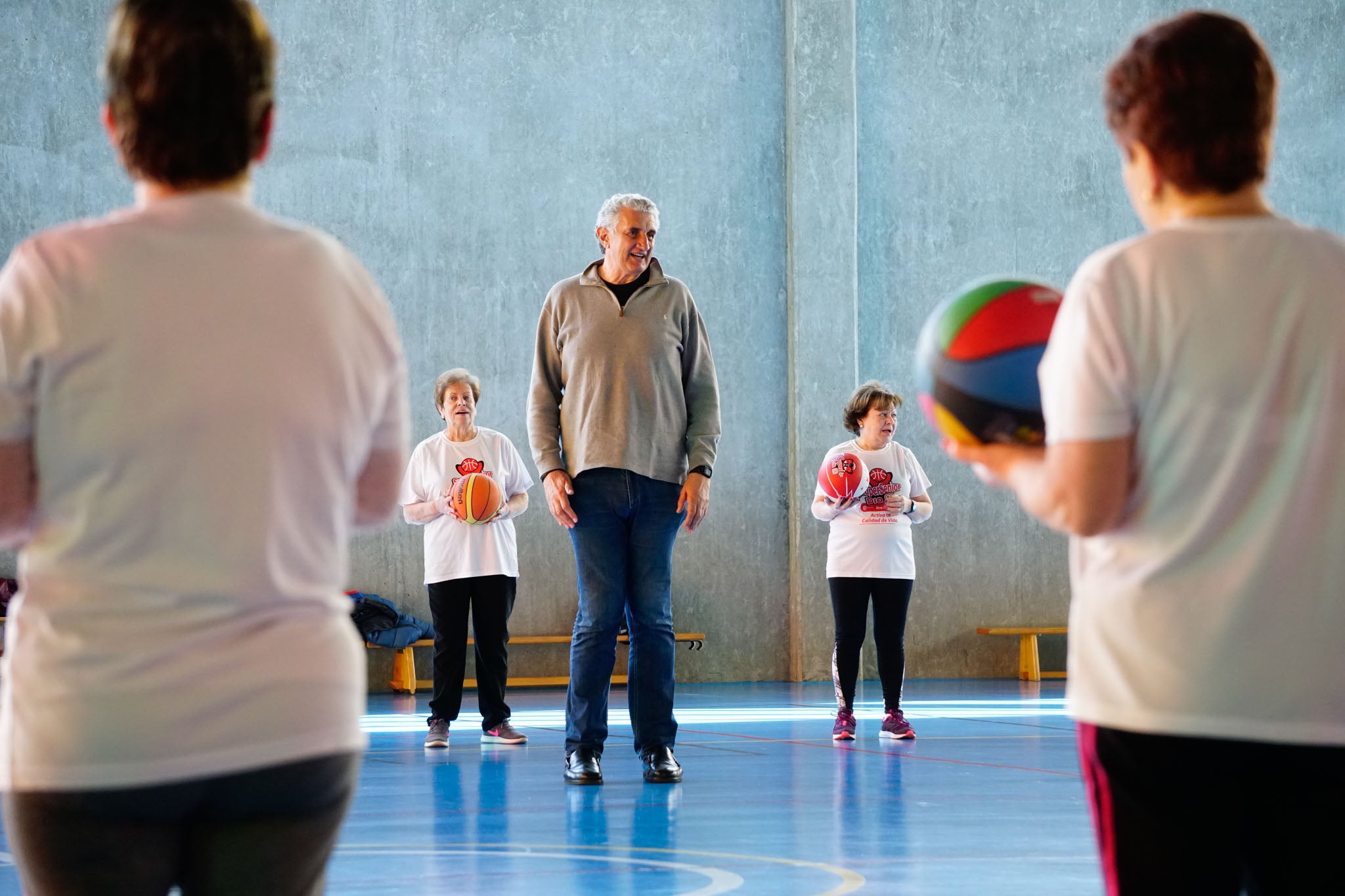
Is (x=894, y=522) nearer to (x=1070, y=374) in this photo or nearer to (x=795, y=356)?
(x=795, y=356)

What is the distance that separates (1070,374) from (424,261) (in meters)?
10.7

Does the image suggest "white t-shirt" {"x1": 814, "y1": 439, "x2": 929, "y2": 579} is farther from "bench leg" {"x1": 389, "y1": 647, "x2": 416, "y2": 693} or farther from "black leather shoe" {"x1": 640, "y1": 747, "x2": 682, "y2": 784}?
"bench leg" {"x1": 389, "y1": 647, "x2": 416, "y2": 693}

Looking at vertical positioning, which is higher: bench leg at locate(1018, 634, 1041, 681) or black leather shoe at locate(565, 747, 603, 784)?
black leather shoe at locate(565, 747, 603, 784)

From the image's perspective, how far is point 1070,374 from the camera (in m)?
1.70

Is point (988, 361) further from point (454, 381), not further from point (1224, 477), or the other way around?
point (454, 381)

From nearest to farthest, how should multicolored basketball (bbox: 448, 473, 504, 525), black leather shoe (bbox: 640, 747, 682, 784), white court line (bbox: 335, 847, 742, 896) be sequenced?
1. white court line (bbox: 335, 847, 742, 896)
2. black leather shoe (bbox: 640, 747, 682, 784)
3. multicolored basketball (bbox: 448, 473, 504, 525)

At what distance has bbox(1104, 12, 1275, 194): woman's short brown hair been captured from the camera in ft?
5.59

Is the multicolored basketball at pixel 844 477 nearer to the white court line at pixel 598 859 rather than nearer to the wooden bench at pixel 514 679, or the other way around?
the wooden bench at pixel 514 679

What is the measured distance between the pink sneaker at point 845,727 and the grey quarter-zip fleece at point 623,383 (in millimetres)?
2156

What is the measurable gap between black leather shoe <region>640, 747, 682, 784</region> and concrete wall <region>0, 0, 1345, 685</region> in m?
6.35

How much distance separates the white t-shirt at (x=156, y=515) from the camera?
4.59 feet

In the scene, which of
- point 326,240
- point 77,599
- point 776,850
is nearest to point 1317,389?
point 326,240

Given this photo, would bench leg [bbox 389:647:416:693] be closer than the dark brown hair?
No

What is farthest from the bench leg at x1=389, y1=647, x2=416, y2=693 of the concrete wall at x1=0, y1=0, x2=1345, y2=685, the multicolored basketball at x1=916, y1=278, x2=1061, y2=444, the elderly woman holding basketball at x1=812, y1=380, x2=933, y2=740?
the multicolored basketball at x1=916, y1=278, x2=1061, y2=444
